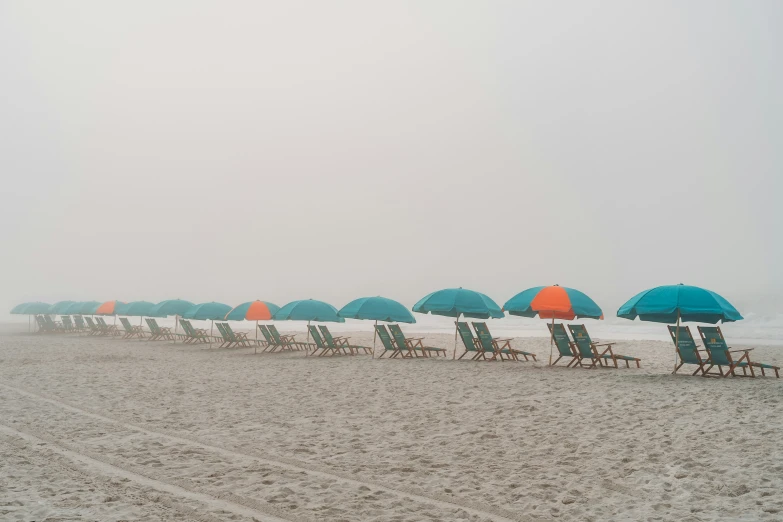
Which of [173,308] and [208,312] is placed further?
[173,308]

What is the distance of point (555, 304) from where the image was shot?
38.0 ft

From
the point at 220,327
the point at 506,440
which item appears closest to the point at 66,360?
the point at 220,327

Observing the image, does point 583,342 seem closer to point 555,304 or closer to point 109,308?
point 555,304

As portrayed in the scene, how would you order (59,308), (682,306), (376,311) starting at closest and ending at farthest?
(682,306), (376,311), (59,308)

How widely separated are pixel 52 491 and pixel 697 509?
439 centimetres

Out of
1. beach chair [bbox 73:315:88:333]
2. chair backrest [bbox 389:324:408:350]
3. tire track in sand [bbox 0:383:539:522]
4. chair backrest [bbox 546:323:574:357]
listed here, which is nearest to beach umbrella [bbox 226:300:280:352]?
chair backrest [bbox 389:324:408:350]

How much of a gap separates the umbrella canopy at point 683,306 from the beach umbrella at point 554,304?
47.4 inches

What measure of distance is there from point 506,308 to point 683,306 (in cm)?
330

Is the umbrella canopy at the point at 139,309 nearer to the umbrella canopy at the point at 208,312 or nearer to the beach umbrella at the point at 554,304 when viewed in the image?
the umbrella canopy at the point at 208,312

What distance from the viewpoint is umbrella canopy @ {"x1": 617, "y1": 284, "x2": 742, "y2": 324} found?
32.3ft

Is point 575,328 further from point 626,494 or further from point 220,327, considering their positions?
point 220,327

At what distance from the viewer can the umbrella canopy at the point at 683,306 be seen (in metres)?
9.86

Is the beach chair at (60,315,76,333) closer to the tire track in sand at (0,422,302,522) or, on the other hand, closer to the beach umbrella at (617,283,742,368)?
the tire track in sand at (0,422,302,522)

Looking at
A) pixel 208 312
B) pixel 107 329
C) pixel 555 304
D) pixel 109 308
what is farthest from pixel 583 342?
pixel 107 329
